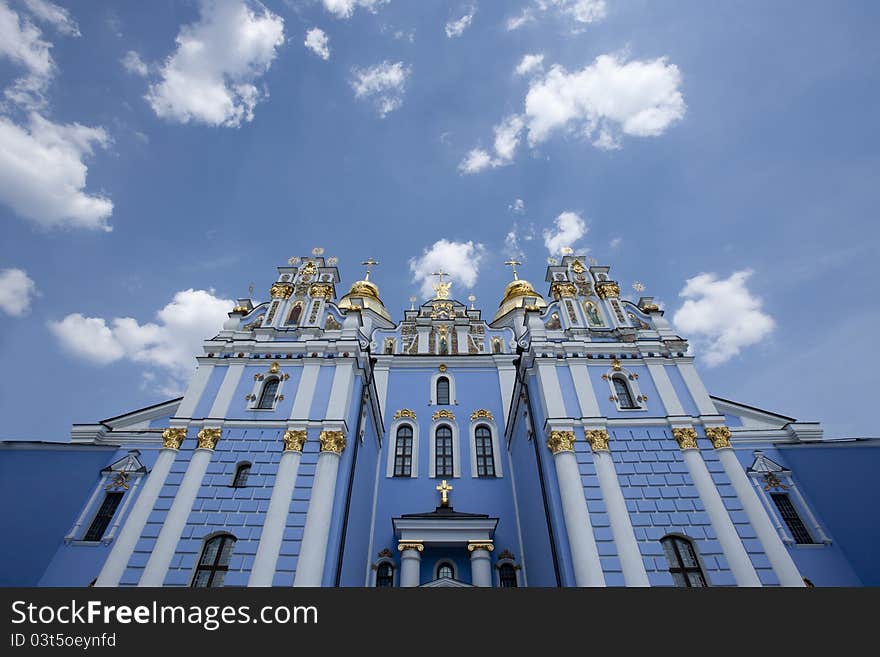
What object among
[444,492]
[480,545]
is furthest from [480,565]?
[444,492]

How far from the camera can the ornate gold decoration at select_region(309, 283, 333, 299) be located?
20734 millimetres

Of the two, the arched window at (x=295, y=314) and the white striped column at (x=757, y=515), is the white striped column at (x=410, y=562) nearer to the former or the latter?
the arched window at (x=295, y=314)

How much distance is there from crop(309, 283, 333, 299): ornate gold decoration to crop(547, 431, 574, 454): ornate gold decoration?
11.1 m

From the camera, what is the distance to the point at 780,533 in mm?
16094

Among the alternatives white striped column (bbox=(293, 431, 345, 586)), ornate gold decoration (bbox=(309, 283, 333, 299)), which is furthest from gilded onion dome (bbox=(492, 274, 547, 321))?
white striped column (bbox=(293, 431, 345, 586))

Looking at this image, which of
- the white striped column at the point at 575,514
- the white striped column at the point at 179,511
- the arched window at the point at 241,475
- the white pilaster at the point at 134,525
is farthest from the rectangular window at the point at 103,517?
the white striped column at the point at 575,514

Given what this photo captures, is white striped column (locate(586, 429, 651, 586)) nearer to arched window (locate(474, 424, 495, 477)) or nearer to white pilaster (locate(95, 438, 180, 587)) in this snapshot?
arched window (locate(474, 424, 495, 477))

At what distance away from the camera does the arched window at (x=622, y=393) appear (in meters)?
16.5

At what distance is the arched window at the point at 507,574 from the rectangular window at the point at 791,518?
9.59 meters

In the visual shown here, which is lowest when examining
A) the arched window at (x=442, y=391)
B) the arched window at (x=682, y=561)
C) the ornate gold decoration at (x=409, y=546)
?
the arched window at (x=682, y=561)
